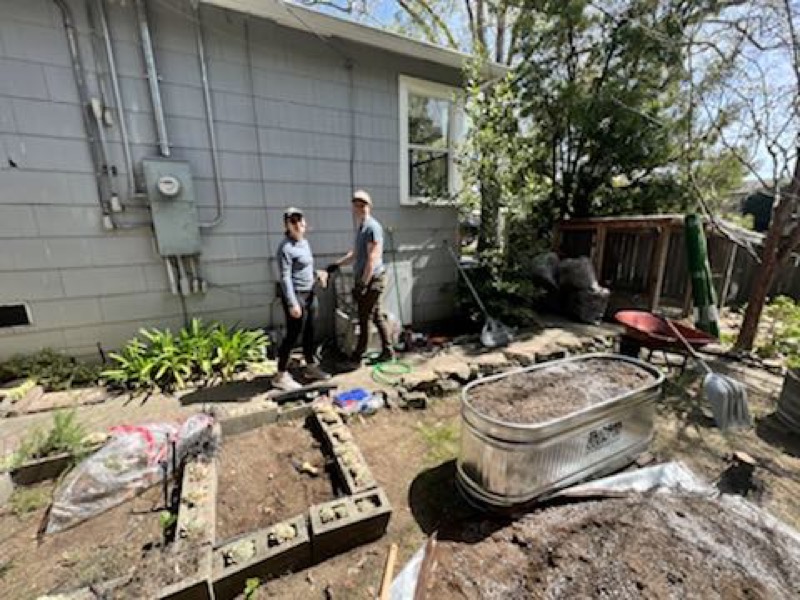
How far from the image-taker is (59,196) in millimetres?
3289

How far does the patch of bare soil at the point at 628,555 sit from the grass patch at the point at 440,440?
684 mm

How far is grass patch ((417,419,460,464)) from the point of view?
2.80 metres

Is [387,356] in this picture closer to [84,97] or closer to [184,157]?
[184,157]

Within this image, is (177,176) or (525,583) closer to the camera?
(525,583)

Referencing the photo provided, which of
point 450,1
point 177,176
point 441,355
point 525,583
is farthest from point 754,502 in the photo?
point 450,1

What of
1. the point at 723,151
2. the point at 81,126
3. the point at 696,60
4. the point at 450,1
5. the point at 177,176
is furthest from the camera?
the point at 450,1

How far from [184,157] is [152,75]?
741 mm

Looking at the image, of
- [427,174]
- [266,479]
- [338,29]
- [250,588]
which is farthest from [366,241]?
[250,588]

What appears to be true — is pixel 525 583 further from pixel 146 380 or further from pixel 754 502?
pixel 146 380

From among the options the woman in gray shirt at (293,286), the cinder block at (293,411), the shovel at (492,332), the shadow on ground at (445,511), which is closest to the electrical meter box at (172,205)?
the woman in gray shirt at (293,286)

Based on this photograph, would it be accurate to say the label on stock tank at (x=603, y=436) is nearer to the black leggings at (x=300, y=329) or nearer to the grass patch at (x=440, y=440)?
the grass patch at (x=440, y=440)

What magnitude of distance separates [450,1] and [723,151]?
8.52 m

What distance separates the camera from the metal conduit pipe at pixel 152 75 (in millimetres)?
3270

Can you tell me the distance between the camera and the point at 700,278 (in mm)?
4934
